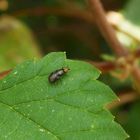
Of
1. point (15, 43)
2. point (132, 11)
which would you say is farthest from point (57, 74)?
point (132, 11)

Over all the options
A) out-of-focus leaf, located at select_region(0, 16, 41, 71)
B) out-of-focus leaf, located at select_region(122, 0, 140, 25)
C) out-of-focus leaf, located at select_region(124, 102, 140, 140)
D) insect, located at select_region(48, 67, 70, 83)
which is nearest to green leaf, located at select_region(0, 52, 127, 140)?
insect, located at select_region(48, 67, 70, 83)

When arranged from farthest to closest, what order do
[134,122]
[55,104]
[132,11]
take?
[132,11] < [134,122] < [55,104]

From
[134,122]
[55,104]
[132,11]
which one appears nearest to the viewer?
[55,104]

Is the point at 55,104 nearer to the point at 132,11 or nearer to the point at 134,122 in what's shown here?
the point at 134,122

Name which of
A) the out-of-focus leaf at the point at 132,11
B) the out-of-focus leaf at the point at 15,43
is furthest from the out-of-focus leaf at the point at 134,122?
the out-of-focus leaf at the point at 15,43

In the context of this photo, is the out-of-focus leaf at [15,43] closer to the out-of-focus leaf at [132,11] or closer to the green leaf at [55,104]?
the out-of-focus leaf at [132,11]

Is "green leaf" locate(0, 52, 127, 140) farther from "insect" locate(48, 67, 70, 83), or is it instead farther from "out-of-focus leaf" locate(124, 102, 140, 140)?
"out-of-focus leaf" locate(124, 102, 140, 140)

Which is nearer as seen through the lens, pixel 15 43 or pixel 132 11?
pixel 15 43
